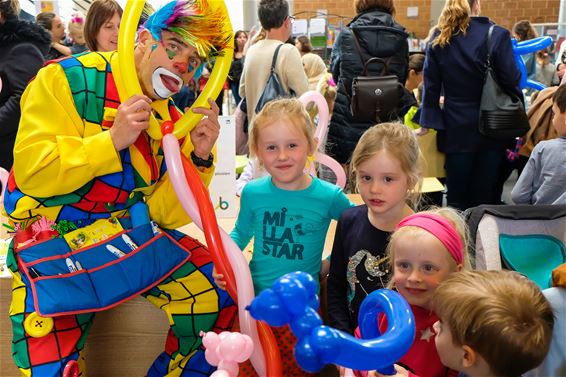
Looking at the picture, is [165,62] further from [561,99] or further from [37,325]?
[561,99]

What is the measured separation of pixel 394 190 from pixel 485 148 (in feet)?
5.76

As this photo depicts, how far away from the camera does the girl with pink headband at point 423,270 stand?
129 cm

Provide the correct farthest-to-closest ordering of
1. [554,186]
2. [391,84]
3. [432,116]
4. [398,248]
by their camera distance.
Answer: [432,116]
[391,84]
[554,186]
[398,248]

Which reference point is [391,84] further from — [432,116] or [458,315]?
[458,315]

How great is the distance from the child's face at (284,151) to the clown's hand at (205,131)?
0.16 metres

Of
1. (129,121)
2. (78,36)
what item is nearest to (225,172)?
(129,121)

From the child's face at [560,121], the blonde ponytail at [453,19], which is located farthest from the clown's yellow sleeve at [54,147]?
the blonde ponytail at [453,19]

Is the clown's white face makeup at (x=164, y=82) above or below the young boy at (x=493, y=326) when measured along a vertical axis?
above

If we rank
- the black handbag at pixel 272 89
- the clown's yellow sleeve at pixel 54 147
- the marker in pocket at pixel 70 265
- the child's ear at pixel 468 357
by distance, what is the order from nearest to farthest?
the child's ear at pixel 468 357 < the clown's yellow sleeve at pixel 54 147 < the marker in pocket at pixel 70 265 < the black handbag at pixel 272 89

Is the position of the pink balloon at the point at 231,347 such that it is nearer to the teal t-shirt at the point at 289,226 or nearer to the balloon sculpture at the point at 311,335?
the balloon sculpture at the point at 311,335

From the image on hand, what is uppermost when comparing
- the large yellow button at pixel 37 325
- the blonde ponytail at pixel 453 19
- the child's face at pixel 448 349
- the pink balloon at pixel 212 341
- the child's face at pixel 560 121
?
the blonde ponytail at pixel 453 19

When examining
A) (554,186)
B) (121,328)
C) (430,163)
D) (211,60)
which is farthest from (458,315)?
(430,163)

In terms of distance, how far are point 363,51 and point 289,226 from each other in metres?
1.66

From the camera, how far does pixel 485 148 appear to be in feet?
9.95
